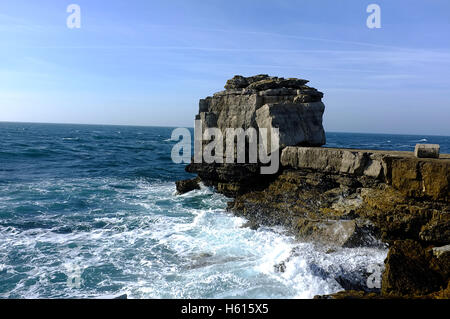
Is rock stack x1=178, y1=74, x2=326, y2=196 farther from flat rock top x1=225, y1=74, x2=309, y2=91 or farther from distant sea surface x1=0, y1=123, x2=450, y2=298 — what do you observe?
distant sea surface x1=0, y1=123, x2=450, y2=298

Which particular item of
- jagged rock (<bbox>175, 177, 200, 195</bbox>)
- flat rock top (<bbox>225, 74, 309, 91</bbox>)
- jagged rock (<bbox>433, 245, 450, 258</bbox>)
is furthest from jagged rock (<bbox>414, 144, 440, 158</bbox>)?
jagged rock (<bbox>175, 177, 200, 195</bbox>)

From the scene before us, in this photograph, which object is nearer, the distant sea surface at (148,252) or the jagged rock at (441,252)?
the jagged rock at (441,252)

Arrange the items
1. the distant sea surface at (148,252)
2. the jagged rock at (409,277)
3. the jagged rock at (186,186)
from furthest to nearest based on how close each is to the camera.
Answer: the jagged rock at (186,186), the distant sea surface at (148,252), the jagged rock at (409,277)

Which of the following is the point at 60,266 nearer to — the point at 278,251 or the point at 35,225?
the point at 35,225

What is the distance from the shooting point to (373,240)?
8.71 metres

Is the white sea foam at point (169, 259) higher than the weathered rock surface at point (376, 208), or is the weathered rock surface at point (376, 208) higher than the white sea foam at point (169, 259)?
the weathered rock surface at point (376, 208)

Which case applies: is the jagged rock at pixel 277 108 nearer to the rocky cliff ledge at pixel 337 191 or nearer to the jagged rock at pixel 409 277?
the rocky cliff ledge at pixel 337 191

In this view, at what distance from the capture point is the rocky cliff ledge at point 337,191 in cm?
682

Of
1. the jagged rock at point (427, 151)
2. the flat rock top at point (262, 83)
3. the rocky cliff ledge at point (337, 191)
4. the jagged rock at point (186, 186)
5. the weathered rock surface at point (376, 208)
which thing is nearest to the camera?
the weathered rock surface at point (376, 208)

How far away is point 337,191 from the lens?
11.0 meters

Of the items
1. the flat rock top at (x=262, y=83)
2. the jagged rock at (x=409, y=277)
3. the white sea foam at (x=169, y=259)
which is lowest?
the white sea foam at (x=169, y=259)

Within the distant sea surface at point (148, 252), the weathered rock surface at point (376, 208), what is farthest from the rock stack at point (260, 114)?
the distant sea surface at point (148, 252)
